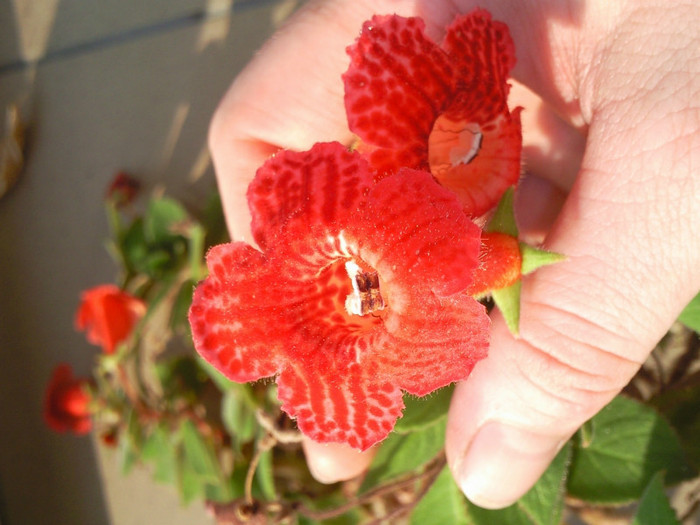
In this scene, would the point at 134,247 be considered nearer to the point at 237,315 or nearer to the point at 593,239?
the point at 237,315

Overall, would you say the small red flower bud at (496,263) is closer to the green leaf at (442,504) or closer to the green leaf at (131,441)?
the green leaf at (442,504)

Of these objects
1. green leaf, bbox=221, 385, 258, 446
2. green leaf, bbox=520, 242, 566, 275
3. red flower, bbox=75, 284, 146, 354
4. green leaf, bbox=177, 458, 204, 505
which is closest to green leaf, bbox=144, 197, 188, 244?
red flower, bbox=75, 284, 146, 354

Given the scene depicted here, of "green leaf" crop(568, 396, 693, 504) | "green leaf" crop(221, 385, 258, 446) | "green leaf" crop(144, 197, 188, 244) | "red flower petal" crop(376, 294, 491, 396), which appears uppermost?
"red flower petal" crop(376, 294, 491, 396)

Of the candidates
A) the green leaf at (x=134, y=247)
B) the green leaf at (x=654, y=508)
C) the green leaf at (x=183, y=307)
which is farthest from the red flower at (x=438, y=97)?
the green leaf at (x=134, y=247)

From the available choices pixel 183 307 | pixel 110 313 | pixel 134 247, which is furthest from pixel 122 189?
pixel 183 307

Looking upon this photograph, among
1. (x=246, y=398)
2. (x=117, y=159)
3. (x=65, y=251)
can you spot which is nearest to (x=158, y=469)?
(x=246, y=398)

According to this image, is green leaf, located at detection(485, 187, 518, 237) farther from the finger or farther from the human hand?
the finger
